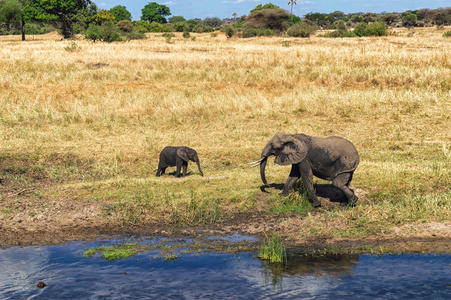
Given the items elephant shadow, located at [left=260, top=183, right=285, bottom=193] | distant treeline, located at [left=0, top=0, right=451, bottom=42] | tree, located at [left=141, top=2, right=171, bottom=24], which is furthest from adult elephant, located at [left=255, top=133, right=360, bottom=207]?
tree, located at [left=141, top=2, right=171, bottom=24]

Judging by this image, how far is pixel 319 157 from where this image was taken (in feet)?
30.6

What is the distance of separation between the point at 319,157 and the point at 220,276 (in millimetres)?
3338

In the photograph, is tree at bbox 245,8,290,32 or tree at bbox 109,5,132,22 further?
tree at bbox 109,5,132,22

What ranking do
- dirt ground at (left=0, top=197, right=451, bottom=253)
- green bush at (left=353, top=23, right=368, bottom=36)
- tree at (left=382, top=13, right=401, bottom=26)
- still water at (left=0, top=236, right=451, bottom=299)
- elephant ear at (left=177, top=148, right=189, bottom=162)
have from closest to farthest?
still water at (left=0, top=236, right=451, bottom=299) < dirt ground at (left=0, top=197, right=451, bottom=253) < elephant ear at (left=177, top=148, right=189, bottom=162) < green bush at (left=353, top=23, right=368, bottom=36) < tree at (left=382, top=13, right=401, bottom=26)

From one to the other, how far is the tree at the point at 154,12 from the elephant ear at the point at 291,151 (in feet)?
300

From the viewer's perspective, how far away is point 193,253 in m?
7.86

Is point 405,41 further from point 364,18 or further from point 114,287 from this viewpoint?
point 364,18

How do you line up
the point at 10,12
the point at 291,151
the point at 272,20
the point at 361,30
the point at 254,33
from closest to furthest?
1. the point at 291,151
2. the point at 361,30
3. the point at 10,12
4. the point at 254,33
5. the point at 272,20

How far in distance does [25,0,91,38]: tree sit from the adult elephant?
2024 inches

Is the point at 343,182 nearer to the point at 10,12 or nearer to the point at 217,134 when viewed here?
the point at 217,134

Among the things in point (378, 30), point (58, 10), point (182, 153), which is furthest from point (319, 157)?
point (58, 10)

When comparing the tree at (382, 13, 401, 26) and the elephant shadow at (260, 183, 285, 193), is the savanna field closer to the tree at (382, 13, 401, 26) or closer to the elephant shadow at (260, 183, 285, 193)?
the elephant shadow at (260, 183, 285, 193)

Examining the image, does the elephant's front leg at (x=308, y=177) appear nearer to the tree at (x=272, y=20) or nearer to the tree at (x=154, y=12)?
the tree at (x=272, y=20)

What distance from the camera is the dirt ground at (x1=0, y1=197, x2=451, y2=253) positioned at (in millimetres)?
Answer: 8156
